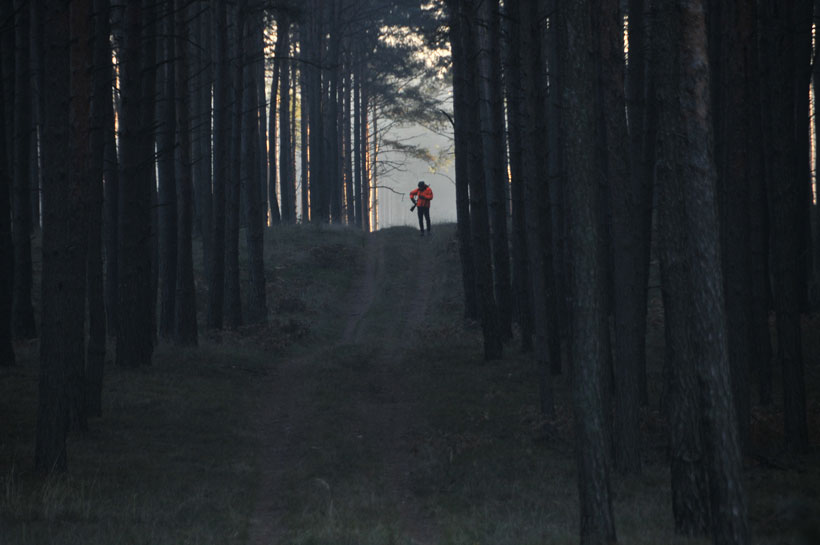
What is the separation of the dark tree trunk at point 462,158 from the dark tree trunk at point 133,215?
7398mm

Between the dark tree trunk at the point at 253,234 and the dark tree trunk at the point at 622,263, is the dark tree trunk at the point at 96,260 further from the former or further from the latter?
the dark tree trunk at the point at 253,234

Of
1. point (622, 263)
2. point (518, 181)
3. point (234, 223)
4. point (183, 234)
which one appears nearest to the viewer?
point (622, 263)

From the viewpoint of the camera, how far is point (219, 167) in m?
20.2

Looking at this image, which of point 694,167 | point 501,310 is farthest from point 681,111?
point 501,310

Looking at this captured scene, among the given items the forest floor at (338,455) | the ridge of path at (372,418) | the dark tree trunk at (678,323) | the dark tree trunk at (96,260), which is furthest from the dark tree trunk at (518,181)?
the dark tree trunk at (678,323)

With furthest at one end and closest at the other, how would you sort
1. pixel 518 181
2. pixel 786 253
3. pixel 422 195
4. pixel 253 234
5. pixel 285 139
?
pixel 285 139, pixel 422 195, pixel 253 234, pixel 518 181, pixel 786 253

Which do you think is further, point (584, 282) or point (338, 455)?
point (338, 455)

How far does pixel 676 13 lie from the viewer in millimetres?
6797

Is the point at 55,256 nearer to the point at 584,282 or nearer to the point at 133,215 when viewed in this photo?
the point at 133,215

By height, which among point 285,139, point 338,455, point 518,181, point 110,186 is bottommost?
point 338,455

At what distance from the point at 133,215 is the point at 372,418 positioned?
6.22m

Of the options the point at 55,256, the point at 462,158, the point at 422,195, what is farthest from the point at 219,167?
the point at 422,195

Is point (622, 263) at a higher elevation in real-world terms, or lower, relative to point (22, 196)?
lower

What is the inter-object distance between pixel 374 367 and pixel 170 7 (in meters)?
9.37
